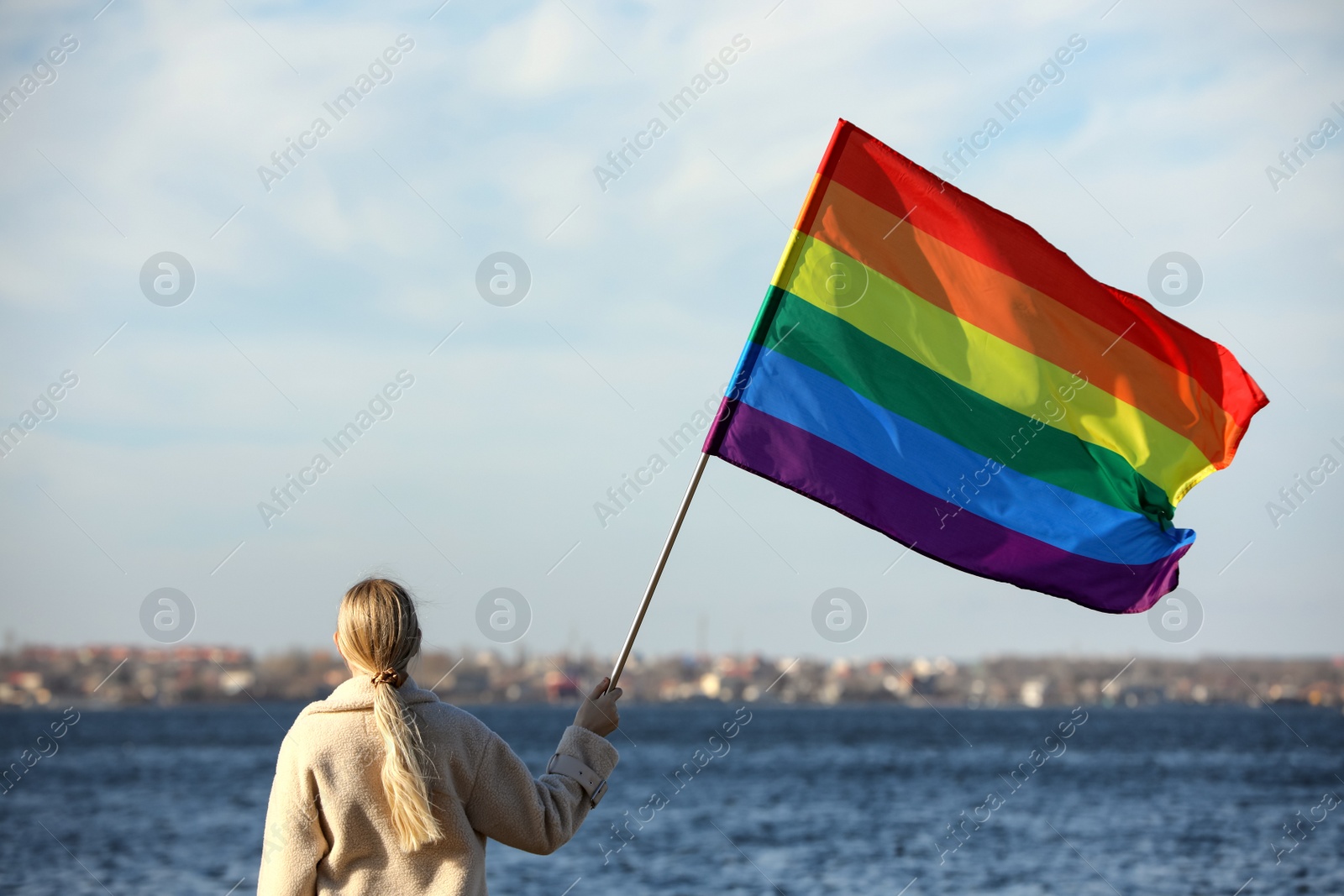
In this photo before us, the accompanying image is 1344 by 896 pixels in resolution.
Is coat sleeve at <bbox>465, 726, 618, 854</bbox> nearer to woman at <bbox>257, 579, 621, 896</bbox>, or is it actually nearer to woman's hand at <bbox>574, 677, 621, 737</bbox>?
woman at <bbox>257, 579, 621, 896</bbox>

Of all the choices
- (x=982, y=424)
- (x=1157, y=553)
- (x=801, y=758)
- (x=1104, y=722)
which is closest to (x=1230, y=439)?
(x=1157, y=553)

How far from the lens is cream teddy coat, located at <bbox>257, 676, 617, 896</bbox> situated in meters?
3.32

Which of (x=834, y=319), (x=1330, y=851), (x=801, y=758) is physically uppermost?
(x=834, y=319)

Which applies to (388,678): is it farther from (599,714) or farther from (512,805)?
(599,714)

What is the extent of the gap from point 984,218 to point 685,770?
59868 millimetres

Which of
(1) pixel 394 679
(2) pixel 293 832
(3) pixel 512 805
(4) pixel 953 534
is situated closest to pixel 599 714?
(3) pixel 512 805

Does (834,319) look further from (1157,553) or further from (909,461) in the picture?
(1157,553)

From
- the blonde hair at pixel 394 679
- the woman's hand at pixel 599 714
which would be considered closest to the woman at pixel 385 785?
the blonde hair at pixel 394 679

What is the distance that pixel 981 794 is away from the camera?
156ft

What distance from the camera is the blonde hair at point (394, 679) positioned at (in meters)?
3.27

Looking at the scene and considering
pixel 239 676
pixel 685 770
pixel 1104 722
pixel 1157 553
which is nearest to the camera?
pixel 1157 553

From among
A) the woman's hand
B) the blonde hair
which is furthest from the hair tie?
the woman's hand

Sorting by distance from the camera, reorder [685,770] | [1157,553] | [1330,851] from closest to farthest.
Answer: [1157,553] → [1330,851] → [685,770]

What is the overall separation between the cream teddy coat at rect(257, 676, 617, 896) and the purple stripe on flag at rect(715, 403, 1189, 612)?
8.74ft
